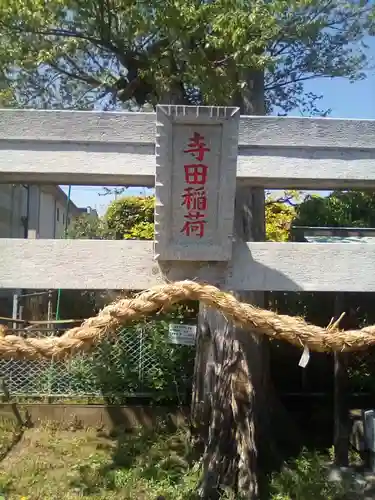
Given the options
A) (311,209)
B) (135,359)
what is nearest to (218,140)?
(135,359)

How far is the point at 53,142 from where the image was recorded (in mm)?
2670

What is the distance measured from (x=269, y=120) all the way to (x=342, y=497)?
408 cm

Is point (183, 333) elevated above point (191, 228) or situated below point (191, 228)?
below

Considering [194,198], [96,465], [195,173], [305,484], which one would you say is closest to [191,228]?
[194,198]

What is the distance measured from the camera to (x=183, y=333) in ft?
22.6

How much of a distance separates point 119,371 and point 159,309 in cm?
515

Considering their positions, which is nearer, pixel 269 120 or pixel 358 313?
pixel 269 120

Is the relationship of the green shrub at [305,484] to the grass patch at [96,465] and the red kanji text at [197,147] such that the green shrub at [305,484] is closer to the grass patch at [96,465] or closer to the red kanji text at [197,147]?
the grass patch at [96,465]

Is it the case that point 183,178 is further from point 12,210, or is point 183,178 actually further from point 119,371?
point 12,210

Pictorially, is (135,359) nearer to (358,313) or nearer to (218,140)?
(358,313)

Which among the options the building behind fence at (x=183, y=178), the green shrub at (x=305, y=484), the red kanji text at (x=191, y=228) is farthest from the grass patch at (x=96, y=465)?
the red kanji text at (x=191, y=228)

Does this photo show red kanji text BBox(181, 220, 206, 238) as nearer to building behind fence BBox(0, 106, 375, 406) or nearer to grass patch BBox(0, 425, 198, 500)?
building behind fence BBox(0, 106, 375, 406)

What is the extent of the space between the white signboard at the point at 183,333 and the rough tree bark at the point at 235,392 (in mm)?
720

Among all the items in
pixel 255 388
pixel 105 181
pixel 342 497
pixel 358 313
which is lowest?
pixel 342 497
